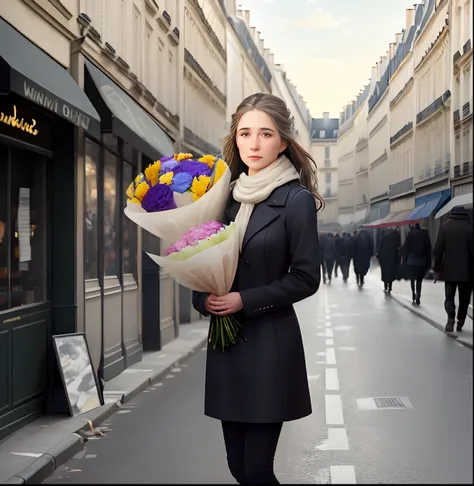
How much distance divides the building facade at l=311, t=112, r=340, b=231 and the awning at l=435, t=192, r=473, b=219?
775 mm

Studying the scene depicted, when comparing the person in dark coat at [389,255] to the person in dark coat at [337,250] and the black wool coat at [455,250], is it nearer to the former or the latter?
the person in dark coat at [337,250]

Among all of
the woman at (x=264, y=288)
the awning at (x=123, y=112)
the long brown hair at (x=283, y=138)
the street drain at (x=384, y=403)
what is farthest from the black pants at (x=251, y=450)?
the awning at (x=123, y=112)

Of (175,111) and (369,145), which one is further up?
(175,111)

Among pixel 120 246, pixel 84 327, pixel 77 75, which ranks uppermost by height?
pixel 77 75

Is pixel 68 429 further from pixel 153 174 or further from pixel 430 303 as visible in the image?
pixel 430 303

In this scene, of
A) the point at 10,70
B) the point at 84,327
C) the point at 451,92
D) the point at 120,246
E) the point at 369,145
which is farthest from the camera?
the point at 120,246

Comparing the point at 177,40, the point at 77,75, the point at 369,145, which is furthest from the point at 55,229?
the point at 369,145

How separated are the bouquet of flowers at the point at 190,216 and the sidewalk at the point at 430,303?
435 mm

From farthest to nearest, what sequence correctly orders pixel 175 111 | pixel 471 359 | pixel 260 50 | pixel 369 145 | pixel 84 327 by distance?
pixel 84 327
pixel 175 111
pixel 260 50
pixel 369 145
pixel 471 359

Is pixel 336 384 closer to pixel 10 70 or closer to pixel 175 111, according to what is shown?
pixel 175 111

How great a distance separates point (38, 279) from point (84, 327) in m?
0.71

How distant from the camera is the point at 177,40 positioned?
4.06 meters

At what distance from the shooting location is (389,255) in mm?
2771

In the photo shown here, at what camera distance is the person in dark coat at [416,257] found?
8.24 ft
